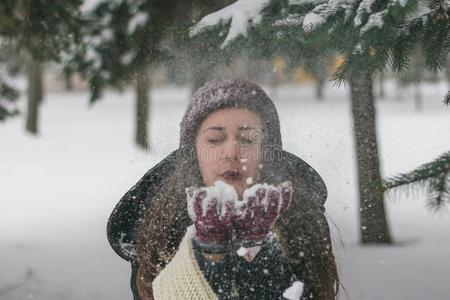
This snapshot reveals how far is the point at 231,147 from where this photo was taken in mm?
2371

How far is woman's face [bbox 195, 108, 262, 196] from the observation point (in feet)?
7.79

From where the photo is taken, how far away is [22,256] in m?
5.78

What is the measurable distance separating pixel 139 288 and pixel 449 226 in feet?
14.1

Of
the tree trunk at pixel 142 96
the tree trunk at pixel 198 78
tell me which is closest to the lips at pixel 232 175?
the tree trunk at pixel 198 78

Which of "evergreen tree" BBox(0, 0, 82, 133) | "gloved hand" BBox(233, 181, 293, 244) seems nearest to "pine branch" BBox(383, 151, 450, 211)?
"gloved hand" BBox(233, 181, 293, 244)

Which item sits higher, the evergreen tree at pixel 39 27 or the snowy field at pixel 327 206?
the evergreen tree at pixel 39 27

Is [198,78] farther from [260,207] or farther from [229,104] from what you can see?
[260,207]

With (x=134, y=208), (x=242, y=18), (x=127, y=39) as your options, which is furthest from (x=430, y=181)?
(x=127, y=39)

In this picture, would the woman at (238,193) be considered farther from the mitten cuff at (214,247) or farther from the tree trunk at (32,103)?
the tree trunk at (32,103)

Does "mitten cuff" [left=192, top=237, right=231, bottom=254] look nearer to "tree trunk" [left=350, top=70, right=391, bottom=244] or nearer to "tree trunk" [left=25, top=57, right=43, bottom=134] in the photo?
"tree trunk" [left=350, top=70, right=391, bottom=244]

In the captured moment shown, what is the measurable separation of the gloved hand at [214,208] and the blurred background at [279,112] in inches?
21.5

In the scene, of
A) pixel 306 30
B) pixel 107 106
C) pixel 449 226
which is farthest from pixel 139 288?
pixel 107 106

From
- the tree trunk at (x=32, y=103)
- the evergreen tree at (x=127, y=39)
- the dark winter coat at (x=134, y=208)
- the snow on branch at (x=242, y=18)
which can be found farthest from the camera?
the tree trunk at (x=32, y=103)

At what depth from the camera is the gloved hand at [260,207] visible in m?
2.20
